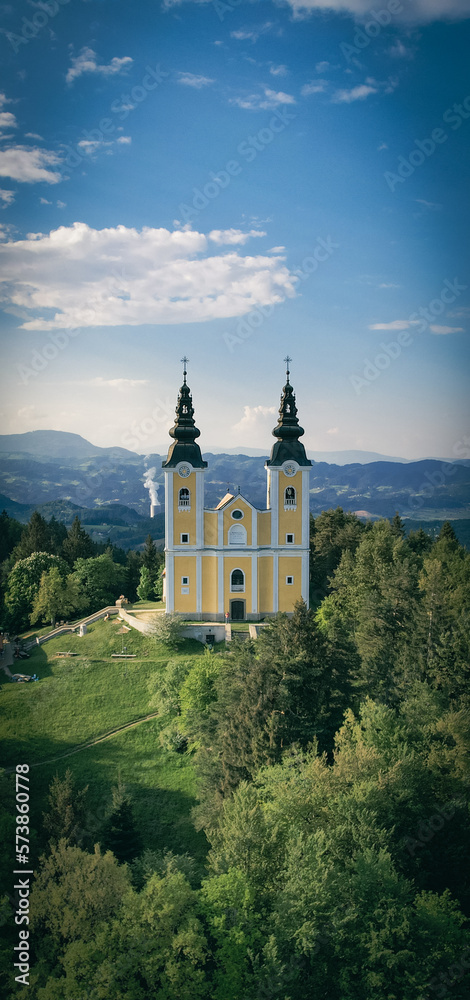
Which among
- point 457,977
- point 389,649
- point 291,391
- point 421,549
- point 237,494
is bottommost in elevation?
point 457,977

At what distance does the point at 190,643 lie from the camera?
127ft

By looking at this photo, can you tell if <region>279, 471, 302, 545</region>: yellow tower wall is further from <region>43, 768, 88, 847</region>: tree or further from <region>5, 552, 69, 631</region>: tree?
<region>43, 768, 88, 847</region>: tree

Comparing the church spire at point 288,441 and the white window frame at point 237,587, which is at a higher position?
the church spire at point 288,441

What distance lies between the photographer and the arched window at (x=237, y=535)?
40.8m

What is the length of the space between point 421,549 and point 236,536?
19.3 metres

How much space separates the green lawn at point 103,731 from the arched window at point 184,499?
26.5 ft

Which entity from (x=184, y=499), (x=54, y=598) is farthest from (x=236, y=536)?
(x=54, y=598)

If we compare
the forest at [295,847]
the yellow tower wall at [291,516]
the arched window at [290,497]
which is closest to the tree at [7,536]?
the yellow tower wall at [291,516]

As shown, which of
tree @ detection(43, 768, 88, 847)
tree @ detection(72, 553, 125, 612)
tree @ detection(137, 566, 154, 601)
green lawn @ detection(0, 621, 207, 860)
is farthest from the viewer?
tree @ detection(137, 566, 154, 601)

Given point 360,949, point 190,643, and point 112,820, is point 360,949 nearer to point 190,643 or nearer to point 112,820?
point 112,820

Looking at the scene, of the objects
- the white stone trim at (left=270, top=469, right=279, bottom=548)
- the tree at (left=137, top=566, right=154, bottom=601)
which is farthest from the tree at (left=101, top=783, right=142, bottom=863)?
the tree at (left=137, top=566, right=154, bottom=601)

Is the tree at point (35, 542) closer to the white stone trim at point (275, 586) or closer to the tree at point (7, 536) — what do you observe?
the tree at point (7, 536)

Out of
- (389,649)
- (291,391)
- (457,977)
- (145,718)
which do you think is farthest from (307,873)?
(291,391)

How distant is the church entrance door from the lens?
4128 centimetres
